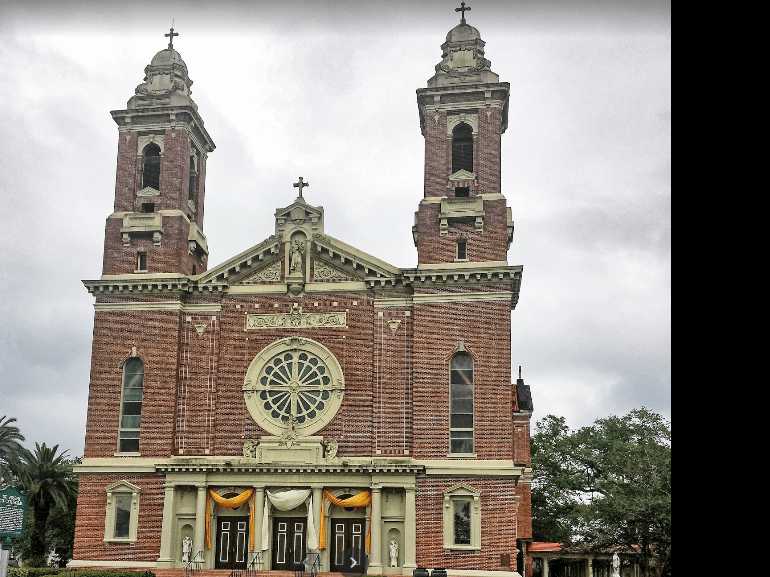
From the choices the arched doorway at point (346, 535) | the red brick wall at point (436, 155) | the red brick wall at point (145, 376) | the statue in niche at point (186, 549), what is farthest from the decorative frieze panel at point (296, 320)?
the statue in niche at point (186, 549)

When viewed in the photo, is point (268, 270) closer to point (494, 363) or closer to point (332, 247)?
point (332, 247)

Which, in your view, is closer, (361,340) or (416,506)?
(416,506)

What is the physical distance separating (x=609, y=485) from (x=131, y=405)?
79.5 ft

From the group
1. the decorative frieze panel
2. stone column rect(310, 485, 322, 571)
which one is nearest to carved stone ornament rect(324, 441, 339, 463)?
stone column rect(310, 485, 322, 571)

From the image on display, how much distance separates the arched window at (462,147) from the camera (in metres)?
41.0

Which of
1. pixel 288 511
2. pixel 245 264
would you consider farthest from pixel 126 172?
pixel 288 511

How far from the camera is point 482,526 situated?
36375mm

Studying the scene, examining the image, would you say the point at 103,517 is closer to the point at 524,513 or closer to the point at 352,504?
the point at 352,504

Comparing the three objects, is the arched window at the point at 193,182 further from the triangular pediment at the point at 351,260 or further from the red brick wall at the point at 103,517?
the red brick wall at the point at 103,517

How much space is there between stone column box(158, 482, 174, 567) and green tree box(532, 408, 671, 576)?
19968 millimetres

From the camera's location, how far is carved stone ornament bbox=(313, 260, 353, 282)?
40.2 metres
